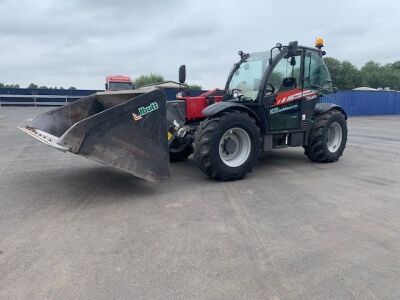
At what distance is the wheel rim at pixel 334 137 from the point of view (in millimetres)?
7672

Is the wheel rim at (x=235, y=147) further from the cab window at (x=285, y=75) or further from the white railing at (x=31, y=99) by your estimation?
the white railing at (x=31, y=99)

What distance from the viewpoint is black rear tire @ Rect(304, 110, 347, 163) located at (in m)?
7.20

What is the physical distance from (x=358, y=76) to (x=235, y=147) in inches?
2367

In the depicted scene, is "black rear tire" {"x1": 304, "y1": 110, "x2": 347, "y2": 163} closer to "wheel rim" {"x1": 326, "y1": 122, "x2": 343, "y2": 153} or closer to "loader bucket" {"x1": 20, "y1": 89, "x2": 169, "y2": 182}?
"wheel rim" {"x1": 326, "y1": 122, "x2": 343, "y2": 153}

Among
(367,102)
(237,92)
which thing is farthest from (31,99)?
(237,92)

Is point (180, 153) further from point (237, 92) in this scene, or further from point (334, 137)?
point (334, 137)

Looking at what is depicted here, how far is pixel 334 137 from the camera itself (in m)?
7.84

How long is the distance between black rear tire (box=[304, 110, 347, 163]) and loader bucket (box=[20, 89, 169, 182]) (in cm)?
352

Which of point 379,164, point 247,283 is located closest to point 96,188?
point 247,283

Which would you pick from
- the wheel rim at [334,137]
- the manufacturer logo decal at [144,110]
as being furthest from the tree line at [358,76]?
the manufacturer logo decal at [144,110]

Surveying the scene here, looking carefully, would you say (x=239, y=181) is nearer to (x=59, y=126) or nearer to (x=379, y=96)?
(x=59, y=126)

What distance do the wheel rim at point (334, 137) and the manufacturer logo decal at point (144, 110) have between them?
13.9 feet

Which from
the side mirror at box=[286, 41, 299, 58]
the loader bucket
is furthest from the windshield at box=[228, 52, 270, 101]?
the loader bucket

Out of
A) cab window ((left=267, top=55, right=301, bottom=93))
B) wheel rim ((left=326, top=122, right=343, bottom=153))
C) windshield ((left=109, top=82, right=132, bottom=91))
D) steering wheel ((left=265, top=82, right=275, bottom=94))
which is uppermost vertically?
windshield ((left=109, top=82, right=132, bottom=91))
